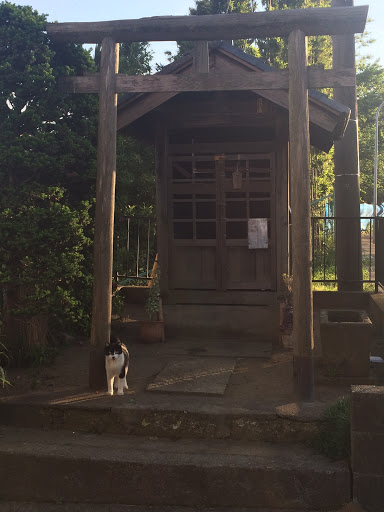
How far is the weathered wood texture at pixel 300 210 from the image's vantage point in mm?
5445

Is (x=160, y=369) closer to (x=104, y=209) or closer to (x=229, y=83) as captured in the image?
(x=104, y=209)

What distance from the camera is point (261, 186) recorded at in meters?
8.60

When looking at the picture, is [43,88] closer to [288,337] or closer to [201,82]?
[201,82]

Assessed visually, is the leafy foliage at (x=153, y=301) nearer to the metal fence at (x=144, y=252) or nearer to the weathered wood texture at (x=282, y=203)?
the metal fence at (x=144, y=252)

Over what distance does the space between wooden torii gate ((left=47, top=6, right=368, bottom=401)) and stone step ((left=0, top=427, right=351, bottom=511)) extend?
3.68 ft

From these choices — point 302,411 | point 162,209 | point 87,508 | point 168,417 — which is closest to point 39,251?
point 168,417

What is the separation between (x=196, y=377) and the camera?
6.17 meters

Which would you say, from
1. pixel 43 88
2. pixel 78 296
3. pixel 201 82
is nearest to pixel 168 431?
pixel 78 296

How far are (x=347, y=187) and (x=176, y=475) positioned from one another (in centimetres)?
778

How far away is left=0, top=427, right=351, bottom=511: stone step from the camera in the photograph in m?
4.23

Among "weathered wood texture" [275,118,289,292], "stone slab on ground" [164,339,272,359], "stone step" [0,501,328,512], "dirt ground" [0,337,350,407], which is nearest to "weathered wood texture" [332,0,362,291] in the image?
"weathered wood texture" [275,118,289,292]

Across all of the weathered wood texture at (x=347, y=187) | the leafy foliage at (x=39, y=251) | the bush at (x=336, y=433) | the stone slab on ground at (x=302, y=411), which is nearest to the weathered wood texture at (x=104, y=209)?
the leafy foliage at (x=39, y=251)

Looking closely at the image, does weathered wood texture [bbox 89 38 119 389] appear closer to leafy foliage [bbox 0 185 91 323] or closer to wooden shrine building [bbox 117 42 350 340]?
leafy foliage [bbox 0 185 91 323]

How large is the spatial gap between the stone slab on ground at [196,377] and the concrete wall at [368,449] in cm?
169
